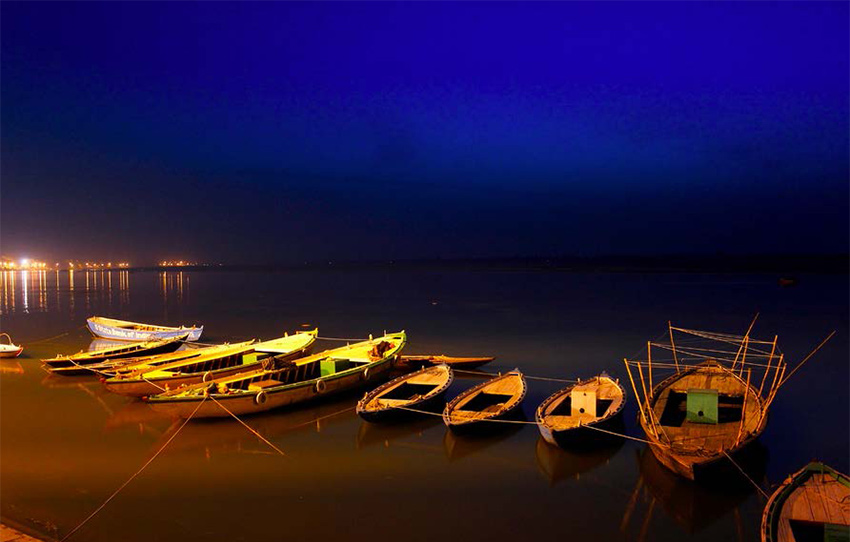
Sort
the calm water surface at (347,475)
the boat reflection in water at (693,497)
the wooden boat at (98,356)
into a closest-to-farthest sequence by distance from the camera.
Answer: the calm water surface at (347,475) < the boat reflection in water at (693,497) < the wooden boat at (98,356)

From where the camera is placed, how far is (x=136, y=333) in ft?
92.0

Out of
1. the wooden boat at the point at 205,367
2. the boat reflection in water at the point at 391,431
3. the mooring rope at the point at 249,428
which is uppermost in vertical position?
the wooden boat at the point at 205,367

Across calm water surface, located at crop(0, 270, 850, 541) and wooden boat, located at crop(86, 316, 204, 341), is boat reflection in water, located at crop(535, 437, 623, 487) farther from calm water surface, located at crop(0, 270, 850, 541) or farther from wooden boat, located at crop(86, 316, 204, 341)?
wooden boat, located at crop(86, 316, 204, 341)

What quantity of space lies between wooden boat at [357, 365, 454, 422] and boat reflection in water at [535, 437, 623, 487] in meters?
3.17

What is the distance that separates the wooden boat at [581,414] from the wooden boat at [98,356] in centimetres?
1441

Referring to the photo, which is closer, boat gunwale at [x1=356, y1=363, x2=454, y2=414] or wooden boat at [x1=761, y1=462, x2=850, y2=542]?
wooden boat at [x1=761, y1=462, x2=850, y2=542]

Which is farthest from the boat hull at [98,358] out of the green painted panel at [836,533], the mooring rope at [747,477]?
the green painted panel at [836,533]

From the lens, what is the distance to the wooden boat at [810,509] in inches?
276

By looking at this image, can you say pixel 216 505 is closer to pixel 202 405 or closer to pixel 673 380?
pixel 202 405

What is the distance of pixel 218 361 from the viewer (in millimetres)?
18641

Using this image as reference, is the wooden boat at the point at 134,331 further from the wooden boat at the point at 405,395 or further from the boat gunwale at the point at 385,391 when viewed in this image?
the boat gunwale at the point at 385,391

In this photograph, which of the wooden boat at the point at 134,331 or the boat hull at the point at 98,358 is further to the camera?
the wooden boat at the point at 134,331

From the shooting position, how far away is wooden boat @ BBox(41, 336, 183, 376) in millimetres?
19750

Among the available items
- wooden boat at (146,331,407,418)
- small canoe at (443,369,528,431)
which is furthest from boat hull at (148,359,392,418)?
small canoe at (443,369,528,431)
